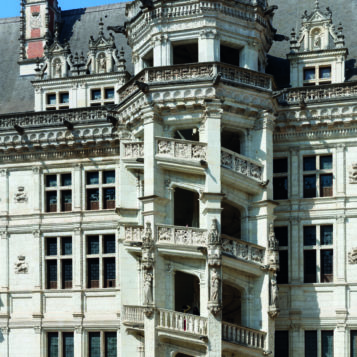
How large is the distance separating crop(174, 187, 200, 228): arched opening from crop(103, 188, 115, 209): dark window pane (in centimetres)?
282

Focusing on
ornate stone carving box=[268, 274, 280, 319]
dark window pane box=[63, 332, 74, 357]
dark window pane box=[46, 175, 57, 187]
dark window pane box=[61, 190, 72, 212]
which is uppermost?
dark window pane box=[46, 175, 57, 187]

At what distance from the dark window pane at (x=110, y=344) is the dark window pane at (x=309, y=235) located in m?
8.00

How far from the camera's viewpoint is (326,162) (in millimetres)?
30266

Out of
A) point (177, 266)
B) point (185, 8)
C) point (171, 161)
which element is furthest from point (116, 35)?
point (177, 266)

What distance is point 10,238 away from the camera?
1271 inches

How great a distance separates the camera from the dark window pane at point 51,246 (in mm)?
32062

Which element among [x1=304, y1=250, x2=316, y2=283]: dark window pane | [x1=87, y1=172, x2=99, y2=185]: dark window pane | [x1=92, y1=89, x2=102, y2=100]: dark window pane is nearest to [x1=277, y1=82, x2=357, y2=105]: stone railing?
[x1=304, y1=250, x2=316, y2=283]: dark window pane

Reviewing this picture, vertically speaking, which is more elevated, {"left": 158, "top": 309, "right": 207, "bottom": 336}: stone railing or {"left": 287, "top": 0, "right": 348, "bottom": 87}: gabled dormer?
{"left": 287, "top": 0, "right": 348, "bottom": 87}: gabled dormer

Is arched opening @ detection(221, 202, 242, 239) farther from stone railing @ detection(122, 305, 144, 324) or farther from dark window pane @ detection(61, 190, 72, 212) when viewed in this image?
dark window pane @ detection(61, 190, 72, 212)

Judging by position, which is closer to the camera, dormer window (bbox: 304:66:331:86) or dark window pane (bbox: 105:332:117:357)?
dark window pane (bbox: 105:332:117:357)

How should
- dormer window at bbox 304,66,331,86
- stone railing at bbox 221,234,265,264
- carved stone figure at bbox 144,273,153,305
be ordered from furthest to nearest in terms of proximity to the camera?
dormer window at bbox 304,66,331,86, stone railing at bbox 221,234,265,264, carved stone figure at bbox 144,273,153,305

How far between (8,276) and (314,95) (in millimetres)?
13705

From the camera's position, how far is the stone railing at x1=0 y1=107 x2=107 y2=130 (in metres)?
32.1

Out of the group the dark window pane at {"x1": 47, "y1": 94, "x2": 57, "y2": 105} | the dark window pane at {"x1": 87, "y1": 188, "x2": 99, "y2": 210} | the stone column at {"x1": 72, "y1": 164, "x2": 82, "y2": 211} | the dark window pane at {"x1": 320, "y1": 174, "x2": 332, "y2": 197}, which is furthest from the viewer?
the dark window pane at {"x1": 47, "y1": 94, "x2": 57, "y2": 105}
